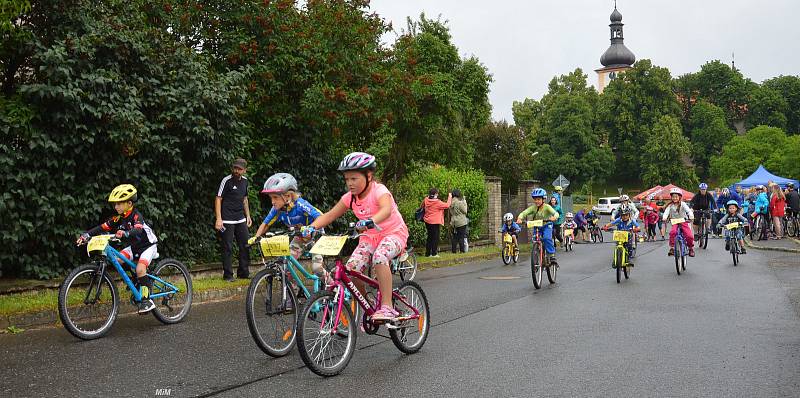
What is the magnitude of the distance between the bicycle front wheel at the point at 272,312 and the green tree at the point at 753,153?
84.7 metres

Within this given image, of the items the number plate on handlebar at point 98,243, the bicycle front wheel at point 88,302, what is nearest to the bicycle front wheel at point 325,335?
the bicycle front wheel at point 88,302

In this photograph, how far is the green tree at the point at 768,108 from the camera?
334 feet

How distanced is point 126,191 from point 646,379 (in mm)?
5912

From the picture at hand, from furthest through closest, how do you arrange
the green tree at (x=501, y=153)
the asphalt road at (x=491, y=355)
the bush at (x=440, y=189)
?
1. the green tree at (x=501, y=153)
2. the bush at (x=440, y=189)
3. the asphalt road at (x=491, y=355)

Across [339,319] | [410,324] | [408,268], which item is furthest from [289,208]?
[408,268]

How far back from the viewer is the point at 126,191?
350 inches

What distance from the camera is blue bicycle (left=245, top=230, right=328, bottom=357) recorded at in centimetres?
685

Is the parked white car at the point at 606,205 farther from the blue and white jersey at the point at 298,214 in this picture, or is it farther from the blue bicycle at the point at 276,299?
the blue bicycle at the point at 276,299

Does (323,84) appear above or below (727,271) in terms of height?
above

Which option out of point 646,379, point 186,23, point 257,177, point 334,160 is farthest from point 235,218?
point 646,379

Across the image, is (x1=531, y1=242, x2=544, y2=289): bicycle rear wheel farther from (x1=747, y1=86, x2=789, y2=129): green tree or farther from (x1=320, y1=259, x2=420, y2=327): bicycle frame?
(x1=747, y1=86, x2=789, y2=129): green tree

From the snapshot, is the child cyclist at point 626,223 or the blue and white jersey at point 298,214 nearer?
the blue and white jersey at point 298,214

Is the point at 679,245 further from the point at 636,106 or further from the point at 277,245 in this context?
the point at 636,106

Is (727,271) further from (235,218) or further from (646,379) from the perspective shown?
(646,379)
